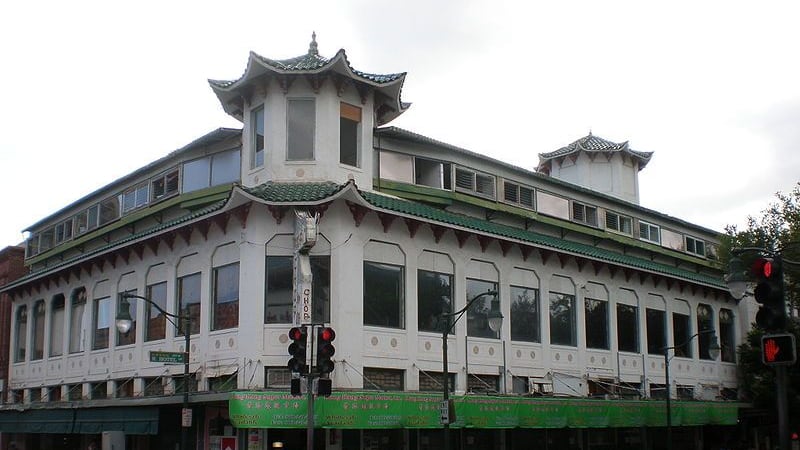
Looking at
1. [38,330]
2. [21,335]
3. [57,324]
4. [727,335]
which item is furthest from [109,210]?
[727,335]

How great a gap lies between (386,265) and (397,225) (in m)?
1.44

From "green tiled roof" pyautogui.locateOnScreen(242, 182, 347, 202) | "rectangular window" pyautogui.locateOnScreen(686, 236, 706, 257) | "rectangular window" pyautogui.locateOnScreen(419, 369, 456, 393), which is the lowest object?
"rectangular window" pyautogui.locateOnScreen(419, 369, 456, 393)

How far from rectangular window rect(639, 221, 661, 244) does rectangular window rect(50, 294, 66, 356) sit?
28.1 meters

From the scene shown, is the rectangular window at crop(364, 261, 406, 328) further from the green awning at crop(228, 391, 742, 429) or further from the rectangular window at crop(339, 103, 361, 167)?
the rectangular window at crop(339, 103, 361, 167)

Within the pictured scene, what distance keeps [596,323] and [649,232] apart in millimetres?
9137

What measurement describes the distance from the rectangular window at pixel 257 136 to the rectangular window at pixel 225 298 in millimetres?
3742

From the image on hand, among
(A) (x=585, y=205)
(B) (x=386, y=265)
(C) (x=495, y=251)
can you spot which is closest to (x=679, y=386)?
(A) (x=585, y=205)

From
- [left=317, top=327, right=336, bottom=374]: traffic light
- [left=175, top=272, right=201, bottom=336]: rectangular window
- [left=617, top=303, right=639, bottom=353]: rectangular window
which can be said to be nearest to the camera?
[left=317, top=327, right=336, bottom=374]: traffic light

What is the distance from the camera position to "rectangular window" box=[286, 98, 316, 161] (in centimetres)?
3059

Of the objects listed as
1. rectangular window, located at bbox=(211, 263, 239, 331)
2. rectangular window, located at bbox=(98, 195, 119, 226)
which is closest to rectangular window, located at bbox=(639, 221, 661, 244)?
rectangular window, located at bbox=(211, 263, 239, 331)

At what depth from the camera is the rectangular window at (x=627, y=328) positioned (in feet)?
134

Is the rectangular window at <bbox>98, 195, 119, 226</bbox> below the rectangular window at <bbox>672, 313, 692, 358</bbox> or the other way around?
the other way around

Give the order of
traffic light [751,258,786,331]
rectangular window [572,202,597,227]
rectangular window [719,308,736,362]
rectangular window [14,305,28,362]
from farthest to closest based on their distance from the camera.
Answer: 1. rectangular window [719,308,736,362]
2. rectangular window [14,305,28,362]
3. rectangular window [572,202,597,227]
4. traffic light [751,258,786,331]

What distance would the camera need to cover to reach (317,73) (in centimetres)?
3033
